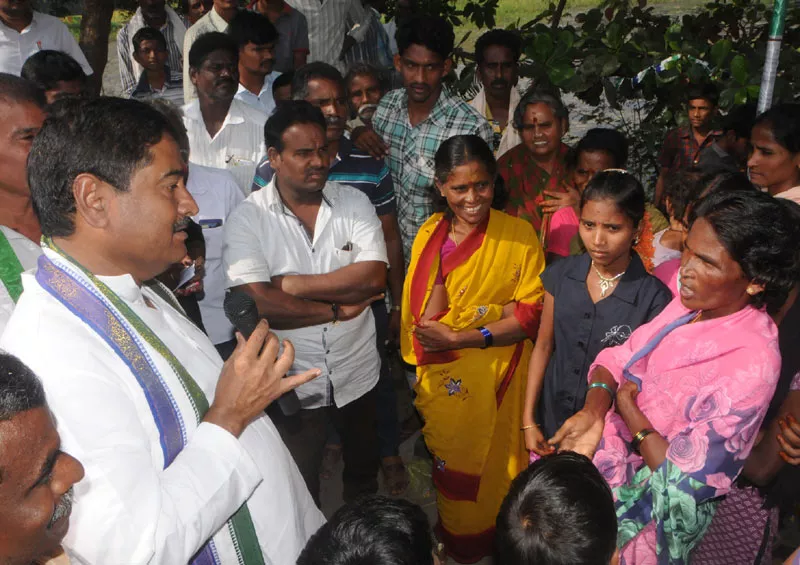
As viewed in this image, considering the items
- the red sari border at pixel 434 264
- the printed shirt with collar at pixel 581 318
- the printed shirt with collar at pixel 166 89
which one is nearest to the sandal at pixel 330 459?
the red sari border at pixel 434 264

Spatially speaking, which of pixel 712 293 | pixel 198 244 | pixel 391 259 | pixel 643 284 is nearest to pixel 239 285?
pixel 198 244

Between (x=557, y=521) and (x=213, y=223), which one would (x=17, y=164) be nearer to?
(x=213, y=223)

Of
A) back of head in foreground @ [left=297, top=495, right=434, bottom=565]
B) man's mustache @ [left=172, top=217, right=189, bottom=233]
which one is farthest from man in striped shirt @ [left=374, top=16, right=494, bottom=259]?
back of head in foreground @ [left=297, top=495, right=434, bottom=565]

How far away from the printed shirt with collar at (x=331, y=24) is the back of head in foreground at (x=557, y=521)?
182 inches

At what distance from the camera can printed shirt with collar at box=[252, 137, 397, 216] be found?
3.34 metres

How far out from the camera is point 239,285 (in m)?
2.72

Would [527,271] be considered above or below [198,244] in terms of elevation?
below

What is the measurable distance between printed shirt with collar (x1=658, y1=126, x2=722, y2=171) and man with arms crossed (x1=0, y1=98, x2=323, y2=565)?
383 cm

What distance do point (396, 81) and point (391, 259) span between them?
256 centimetres

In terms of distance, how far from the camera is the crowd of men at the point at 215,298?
1230mm

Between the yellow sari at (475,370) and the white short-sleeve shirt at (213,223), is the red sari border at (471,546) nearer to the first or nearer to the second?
the yellow sari at (475,370)

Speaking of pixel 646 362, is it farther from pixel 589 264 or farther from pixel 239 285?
pixel 239 285

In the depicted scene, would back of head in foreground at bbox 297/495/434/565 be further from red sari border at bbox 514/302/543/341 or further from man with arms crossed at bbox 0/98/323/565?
red sari border at bbox 514/302/543/341

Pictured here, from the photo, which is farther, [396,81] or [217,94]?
[396,81]
